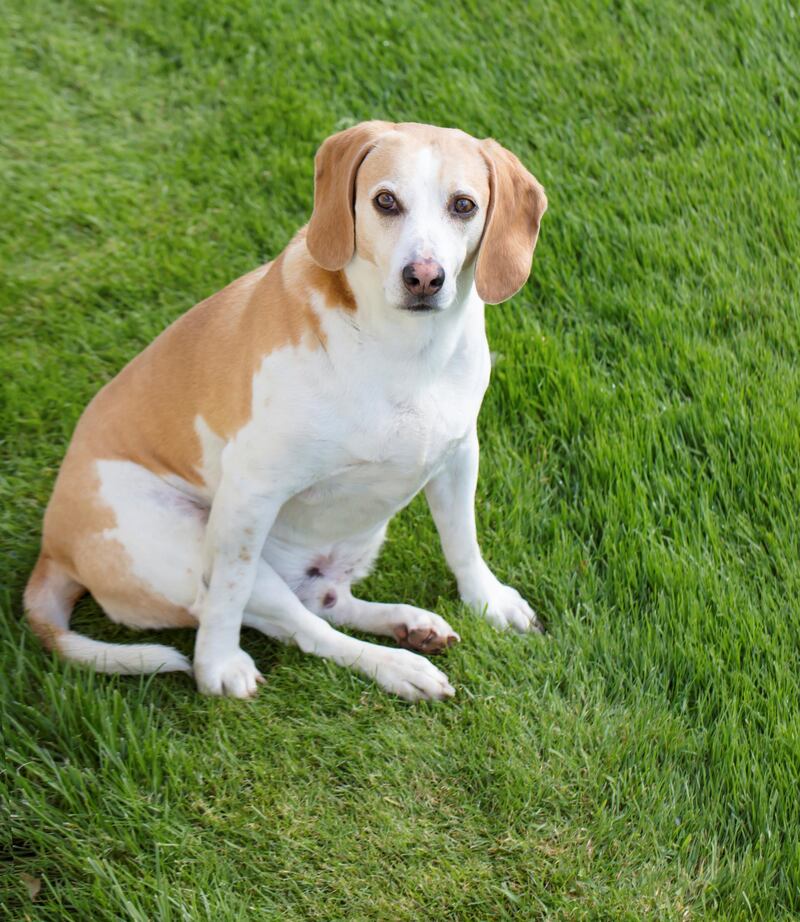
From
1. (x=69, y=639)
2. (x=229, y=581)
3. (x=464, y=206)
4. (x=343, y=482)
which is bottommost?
(x=69, y=639)

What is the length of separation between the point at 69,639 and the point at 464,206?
1.69m

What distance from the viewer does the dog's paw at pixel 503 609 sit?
355cm

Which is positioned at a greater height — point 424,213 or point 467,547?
point 424,213

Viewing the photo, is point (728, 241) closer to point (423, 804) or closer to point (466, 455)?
point (466, 455)

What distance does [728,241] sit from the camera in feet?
15.2

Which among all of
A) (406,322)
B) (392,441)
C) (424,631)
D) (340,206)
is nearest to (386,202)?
(340,206)

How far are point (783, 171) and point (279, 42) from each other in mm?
2397

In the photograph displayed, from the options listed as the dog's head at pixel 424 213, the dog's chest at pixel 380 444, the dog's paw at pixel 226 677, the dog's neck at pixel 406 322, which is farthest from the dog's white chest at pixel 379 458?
the dog's paw at pixel 226 677

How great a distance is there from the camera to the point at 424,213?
2666mm

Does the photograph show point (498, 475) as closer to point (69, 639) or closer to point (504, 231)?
point (504, 231)

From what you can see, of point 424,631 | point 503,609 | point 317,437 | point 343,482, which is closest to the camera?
point 317,437

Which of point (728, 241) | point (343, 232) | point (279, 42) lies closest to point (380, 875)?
point (343, 232)

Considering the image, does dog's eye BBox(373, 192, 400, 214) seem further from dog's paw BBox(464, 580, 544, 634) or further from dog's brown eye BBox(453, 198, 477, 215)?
dog's paw BBox(464, 580, 544, 634)

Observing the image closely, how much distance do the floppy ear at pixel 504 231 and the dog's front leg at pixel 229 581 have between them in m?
0.80
